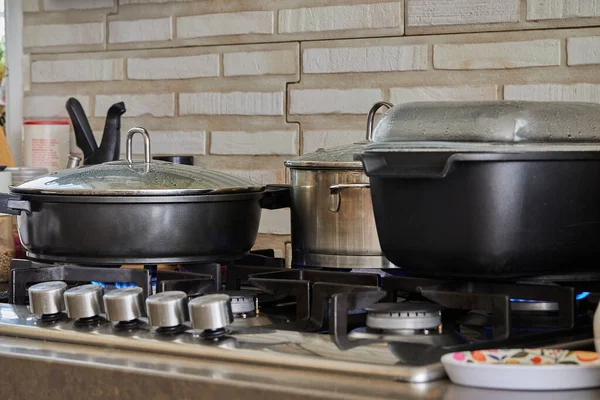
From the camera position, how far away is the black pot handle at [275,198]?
1438 millimetres

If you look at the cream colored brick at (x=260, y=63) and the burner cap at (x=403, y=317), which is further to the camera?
the cream colored brick at (x=260, y=63)

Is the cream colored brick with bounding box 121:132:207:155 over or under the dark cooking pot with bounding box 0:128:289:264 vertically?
over

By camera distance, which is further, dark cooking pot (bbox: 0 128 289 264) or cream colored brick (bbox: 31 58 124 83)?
cream colored brick (bbox: 31 58 124 83)

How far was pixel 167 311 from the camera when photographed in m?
1.03

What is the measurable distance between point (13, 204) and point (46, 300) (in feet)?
0.78

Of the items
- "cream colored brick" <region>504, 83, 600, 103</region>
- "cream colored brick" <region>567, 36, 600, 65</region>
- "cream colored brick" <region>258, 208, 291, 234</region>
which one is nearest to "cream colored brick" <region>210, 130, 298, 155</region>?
"cream colored brick" <region>258, 208, 291, 234</region>

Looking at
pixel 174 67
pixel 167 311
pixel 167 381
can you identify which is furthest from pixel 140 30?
pixel 167 381

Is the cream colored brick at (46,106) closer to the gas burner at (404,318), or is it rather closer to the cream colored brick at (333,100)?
the cream colored brick at (333,100)

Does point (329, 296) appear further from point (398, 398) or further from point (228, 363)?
point (398, 398)

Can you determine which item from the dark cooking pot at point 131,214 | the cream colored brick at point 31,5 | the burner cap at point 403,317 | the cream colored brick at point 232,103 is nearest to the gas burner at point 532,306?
the burner cap at point 403,317

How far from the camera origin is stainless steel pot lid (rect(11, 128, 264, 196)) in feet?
4.22

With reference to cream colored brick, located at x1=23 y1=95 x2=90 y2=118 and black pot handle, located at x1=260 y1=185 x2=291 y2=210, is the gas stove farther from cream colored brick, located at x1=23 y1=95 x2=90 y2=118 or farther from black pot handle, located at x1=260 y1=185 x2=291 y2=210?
cream colored brick, located at x1=23 y1=95 x2=90 y2=118

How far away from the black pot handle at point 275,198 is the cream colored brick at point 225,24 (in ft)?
2.15

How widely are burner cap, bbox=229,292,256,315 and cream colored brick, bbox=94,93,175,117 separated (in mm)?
1068
